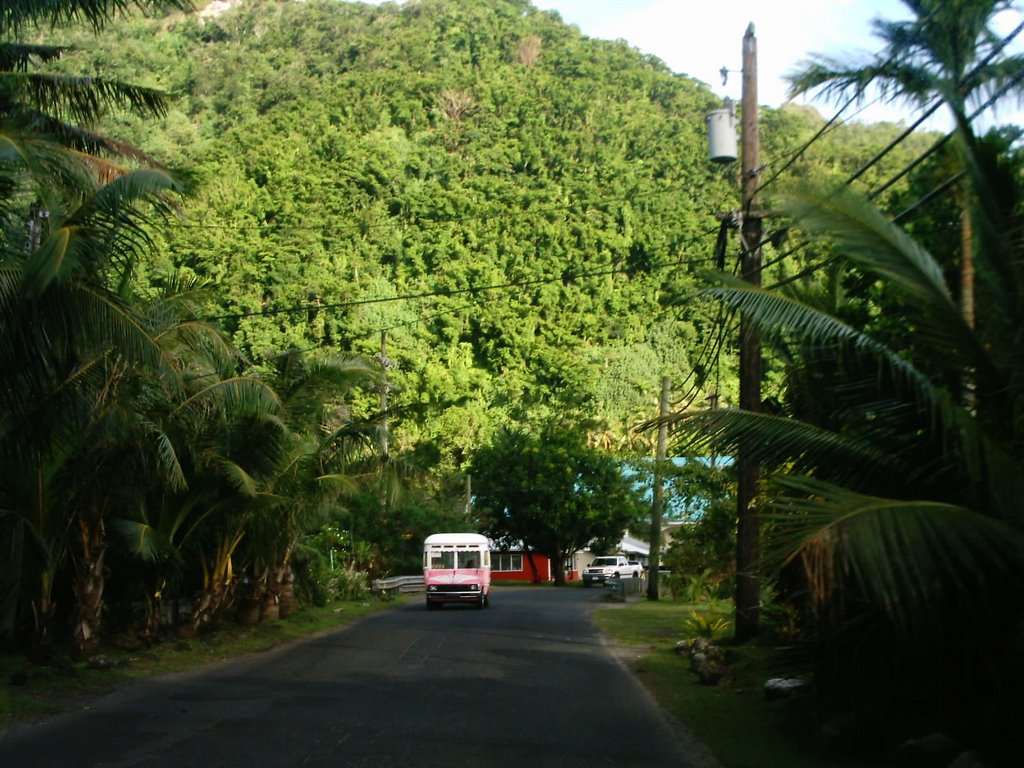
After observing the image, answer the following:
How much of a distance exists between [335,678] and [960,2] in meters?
11.4

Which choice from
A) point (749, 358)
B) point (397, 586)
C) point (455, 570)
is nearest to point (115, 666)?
point (749, 358)

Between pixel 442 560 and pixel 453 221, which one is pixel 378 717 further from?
pixel 453 221

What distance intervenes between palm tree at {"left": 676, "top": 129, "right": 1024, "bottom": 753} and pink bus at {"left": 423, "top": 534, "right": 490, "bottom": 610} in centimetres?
2525

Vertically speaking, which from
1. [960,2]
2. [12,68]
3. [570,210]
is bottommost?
[960,2]

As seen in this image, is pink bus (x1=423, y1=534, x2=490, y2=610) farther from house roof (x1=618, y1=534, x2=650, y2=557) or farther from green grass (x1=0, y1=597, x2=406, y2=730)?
house roof (x1=618, y1=534, x2=650, y2=557)

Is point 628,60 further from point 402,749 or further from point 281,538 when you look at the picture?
point 402,749

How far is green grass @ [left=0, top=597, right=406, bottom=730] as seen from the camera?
12.8m

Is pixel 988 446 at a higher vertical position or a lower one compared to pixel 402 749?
higher

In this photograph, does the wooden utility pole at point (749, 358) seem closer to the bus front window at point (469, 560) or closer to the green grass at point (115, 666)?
the green grass at point (115, 666)

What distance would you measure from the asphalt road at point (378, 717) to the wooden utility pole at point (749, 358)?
2401mm

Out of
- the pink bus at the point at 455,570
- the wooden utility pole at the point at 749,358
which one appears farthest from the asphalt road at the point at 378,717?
the pink bus at the point at 455,570

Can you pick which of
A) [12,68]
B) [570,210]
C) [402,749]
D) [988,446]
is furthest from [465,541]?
[570,210]

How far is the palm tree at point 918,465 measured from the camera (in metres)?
7.38

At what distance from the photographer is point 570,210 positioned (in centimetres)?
6494
